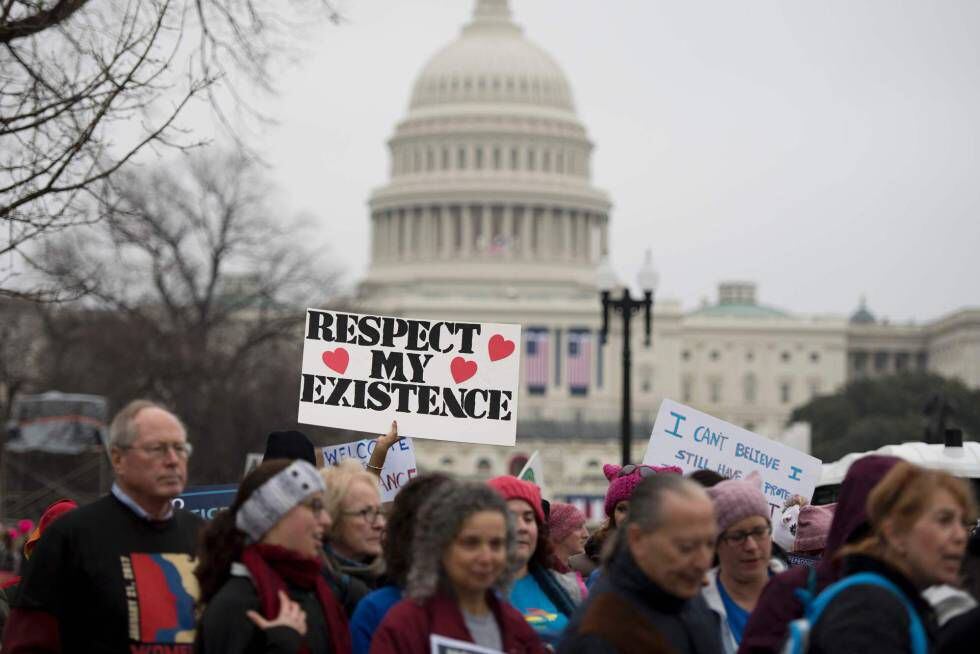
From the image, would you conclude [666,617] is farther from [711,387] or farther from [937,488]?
[711,387]

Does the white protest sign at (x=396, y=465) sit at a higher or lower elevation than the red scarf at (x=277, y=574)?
higher

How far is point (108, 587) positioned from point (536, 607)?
200 centimetres

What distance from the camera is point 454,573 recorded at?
Result: 8.36 meters

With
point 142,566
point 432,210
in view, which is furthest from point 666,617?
point 432,210

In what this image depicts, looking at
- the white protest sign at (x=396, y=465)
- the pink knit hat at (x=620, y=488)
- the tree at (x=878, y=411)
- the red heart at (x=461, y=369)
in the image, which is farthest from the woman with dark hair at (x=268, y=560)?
the tree at (x=878, y=411)

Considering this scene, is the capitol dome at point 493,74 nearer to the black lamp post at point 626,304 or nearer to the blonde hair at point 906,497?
the black lamp post at point 626,304

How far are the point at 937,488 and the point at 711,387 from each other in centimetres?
15918

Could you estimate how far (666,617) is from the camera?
8.20 m

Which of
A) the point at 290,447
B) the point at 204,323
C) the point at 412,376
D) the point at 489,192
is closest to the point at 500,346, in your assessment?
the point at 412,376

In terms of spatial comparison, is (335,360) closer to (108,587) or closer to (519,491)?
(519,491)

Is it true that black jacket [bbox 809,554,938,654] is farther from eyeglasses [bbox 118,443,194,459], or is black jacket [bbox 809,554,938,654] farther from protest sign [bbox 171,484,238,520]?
protest sign [bbox 171,484,238,520]

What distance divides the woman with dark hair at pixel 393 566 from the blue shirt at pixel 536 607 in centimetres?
104

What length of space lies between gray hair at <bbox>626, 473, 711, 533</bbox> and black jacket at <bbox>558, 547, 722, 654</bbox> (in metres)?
0.13

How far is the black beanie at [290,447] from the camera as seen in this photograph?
412 inches
